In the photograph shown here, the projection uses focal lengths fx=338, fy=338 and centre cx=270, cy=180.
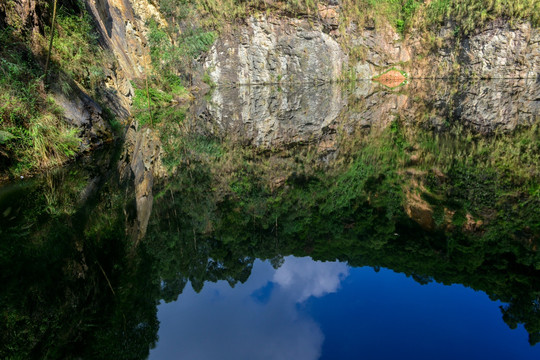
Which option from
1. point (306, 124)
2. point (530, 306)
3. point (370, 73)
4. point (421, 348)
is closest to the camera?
point (421, 348)

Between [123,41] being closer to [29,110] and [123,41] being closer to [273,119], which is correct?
[273,119]

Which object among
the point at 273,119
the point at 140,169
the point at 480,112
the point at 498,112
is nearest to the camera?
Answer: the point at 140,169

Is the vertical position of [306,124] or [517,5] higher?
[517,5]

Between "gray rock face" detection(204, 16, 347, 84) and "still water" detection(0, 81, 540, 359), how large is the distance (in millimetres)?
30173

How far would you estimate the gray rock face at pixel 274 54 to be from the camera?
38.6 metres

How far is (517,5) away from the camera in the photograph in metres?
36.0

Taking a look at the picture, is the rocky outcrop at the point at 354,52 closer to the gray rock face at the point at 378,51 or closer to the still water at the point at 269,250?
the gray rock face at the point at 378,51

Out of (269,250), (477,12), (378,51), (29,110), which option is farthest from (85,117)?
(378,51)

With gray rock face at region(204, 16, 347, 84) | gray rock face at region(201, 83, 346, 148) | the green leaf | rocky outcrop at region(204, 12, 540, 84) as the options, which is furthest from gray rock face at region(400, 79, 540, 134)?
gray rock face at region(204, 16, 347, 84)

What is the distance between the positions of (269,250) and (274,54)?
128 feet

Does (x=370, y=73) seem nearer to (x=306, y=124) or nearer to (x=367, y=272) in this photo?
(x=306, y=124)

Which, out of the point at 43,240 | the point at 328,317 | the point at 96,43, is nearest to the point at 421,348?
the point at 328,317

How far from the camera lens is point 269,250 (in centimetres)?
538

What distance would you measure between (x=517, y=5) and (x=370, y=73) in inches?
683
